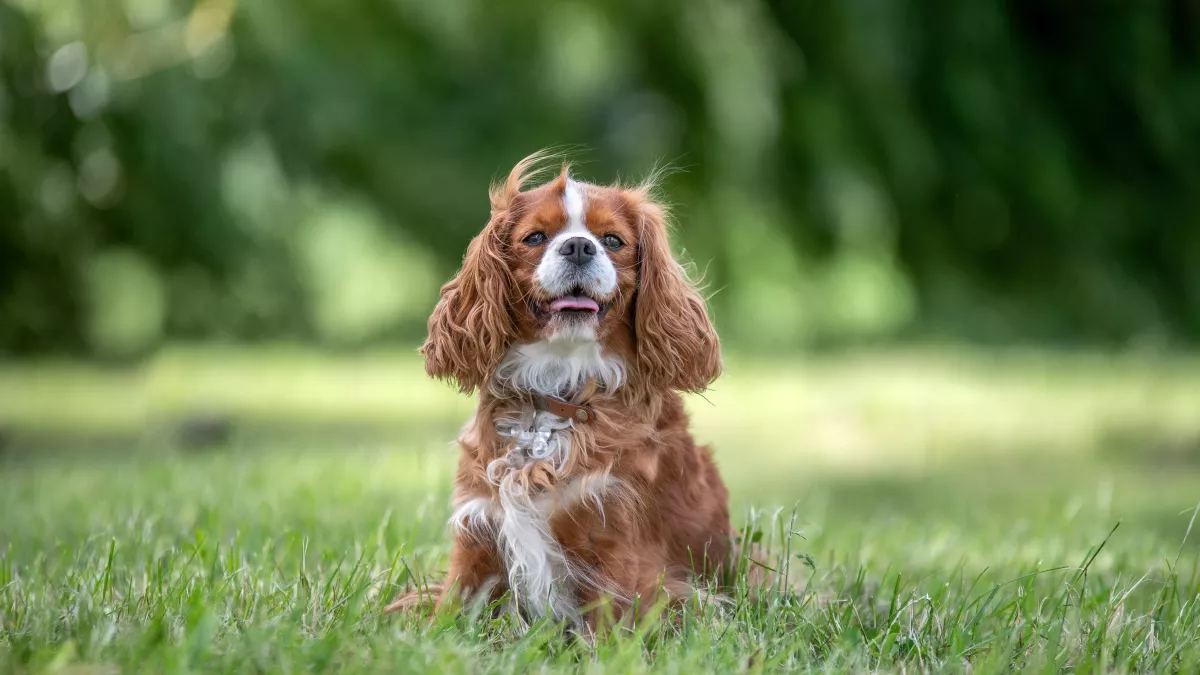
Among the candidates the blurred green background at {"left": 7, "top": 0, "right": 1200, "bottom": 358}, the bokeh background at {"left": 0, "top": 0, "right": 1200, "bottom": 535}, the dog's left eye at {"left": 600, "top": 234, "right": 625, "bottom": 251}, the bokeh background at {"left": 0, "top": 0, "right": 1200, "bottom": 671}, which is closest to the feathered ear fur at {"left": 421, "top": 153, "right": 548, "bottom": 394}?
the dog's left eye at {"left": 600, "top": 234, "right": 625, "bottom": 251}

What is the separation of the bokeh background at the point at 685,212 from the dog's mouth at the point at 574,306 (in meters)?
2.37

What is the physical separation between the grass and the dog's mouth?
0.72 metres

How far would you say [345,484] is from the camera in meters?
4.95

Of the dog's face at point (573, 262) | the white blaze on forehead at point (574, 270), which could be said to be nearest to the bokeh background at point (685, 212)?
the dog's face at point (573, 262)

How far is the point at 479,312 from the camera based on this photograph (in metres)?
2.98

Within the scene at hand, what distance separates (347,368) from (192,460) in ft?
13.0

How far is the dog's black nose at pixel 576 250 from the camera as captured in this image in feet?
9.22

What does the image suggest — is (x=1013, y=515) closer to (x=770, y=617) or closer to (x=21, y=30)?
(x=770, y=617)

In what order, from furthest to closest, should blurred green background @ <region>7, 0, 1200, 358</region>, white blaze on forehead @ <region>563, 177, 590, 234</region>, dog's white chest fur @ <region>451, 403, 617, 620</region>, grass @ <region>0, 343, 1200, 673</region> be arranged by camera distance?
blurred green background @ <region>7, 0, 1200, 358</region> → white blaze on forehead @ <region>563, 177, 590, 234</region> → dog's white chest fur @ <region>451, 403, 617, 620</region> → grass @ <region>0, 343, 1200, 673</region>

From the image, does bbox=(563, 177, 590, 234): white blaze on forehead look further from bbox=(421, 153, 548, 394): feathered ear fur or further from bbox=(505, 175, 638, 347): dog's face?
bbox=(421, 153, 548, 394): feathered ear fur

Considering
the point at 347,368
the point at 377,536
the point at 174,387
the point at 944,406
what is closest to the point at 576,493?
the point at 377,536

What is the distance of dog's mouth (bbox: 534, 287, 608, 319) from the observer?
9.32ft

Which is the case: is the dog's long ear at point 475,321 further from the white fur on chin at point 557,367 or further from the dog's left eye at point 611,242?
the dog's left eye at point 611,242

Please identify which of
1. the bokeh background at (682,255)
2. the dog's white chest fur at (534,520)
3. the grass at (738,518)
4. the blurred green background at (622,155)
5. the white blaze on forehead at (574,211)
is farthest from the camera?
the blurred green background at (622,155)
